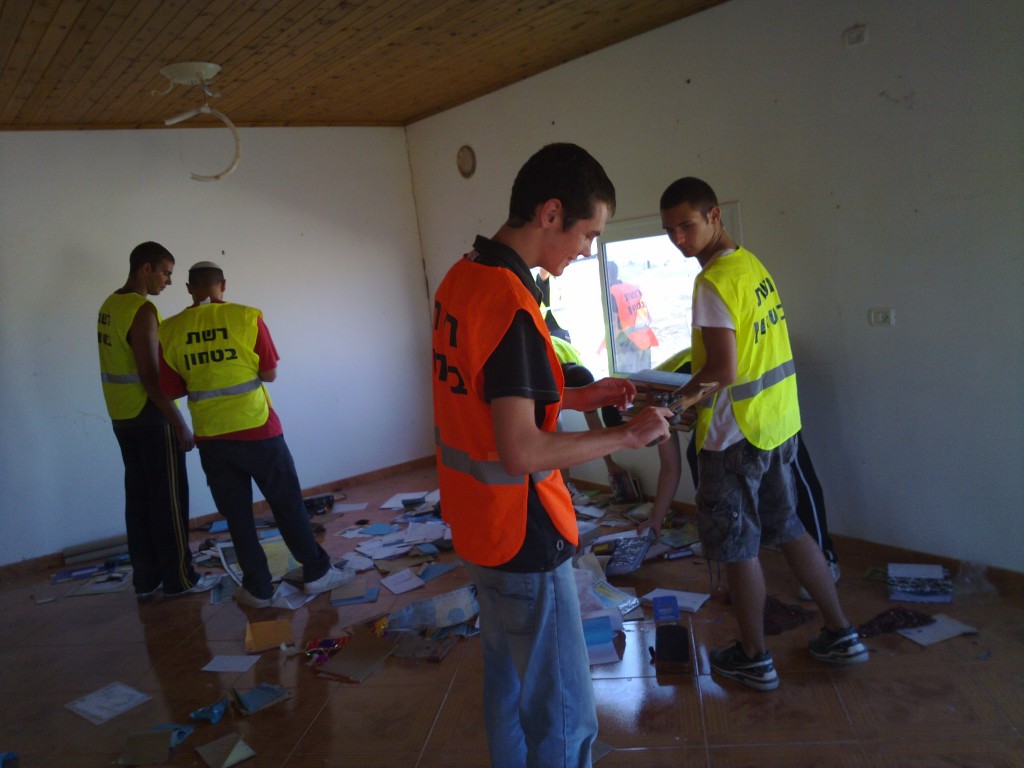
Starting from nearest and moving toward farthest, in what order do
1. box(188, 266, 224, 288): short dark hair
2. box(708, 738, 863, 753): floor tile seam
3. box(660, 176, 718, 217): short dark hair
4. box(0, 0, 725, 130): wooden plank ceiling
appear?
box(708, 738, 863, 753): floor tile seam < box(660, 176, 718, 217): short dark hair < box(0, 0, 725, 130): wooden plank ceiling < box(188, 266, 224, 288): short dark hair

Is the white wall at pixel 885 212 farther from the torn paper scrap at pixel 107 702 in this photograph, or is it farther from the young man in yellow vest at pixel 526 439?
the torn paper scrap at pixel 107 702

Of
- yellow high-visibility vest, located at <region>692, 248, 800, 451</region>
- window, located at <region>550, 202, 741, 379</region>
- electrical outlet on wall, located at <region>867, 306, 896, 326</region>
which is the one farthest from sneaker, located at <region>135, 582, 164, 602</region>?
electrical outlet on wall, located at <region>867, 306, 896, 326</region>

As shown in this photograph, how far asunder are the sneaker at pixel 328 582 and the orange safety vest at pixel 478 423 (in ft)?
8.50

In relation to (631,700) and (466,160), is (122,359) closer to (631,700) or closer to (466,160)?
(466,160)

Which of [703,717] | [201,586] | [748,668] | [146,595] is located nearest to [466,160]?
[201,586]

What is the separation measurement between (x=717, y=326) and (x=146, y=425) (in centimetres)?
312

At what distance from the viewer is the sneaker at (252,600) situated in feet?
13.0

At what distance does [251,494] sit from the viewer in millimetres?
3861

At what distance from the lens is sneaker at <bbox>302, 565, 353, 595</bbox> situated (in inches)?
159

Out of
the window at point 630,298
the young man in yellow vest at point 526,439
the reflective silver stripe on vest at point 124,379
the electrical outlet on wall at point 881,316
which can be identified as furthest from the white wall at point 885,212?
the reflective silver stripe on vest at point 124,379

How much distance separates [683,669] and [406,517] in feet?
8.87

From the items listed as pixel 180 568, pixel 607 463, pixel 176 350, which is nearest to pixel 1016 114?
pixel 607 463

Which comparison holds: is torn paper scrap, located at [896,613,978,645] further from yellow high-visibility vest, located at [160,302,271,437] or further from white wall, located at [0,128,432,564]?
white wall, located at [0,128,432,564]

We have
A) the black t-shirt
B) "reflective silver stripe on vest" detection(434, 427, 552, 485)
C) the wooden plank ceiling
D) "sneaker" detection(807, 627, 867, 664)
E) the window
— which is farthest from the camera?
the window
